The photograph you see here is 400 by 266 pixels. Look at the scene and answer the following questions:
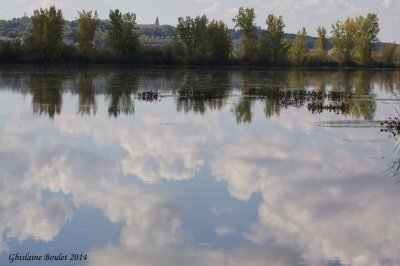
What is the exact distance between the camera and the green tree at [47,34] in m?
69.8

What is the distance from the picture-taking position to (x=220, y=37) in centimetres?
8100

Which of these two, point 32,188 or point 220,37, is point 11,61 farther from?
point 32,188

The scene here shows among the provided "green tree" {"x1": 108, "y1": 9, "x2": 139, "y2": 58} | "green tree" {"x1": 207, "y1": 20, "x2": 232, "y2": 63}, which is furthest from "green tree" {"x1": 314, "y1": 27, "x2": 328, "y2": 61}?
"green tree" {"x1": 108, "y1": 9, "x2": 139, "y2": 58}

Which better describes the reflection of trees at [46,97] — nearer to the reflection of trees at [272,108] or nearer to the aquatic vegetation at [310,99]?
the reflection of trees at [272,108]

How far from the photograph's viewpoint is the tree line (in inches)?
2776

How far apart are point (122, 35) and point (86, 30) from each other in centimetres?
459

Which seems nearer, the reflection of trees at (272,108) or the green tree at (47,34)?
the reflection of trees at (272,108)

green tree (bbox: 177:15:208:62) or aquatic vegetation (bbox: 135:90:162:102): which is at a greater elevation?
green tree (bbox: 177:15:208:62)

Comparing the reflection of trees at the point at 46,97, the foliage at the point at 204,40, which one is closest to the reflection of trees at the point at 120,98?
the reflection of trees at the point at 46,97

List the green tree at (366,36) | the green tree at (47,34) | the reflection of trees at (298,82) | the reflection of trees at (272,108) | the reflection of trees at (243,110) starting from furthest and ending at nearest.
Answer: the green tree at (366,36), the green tree at (47,34), the reflection of trees at (298,82), the reflection of trees at (272,108), the reflection of trees at (243,110)

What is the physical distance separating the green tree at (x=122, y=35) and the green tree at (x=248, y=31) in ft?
55.1

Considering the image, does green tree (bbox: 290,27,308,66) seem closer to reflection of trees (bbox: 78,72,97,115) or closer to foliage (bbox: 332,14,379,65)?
foliage (bbox: 332,14,379,65)

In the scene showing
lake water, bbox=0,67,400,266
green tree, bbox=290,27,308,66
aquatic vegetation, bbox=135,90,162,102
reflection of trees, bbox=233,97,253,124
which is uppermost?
green tree, bbox=290,27,308,66

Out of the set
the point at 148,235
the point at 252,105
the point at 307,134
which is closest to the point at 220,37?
the point at 252,105
